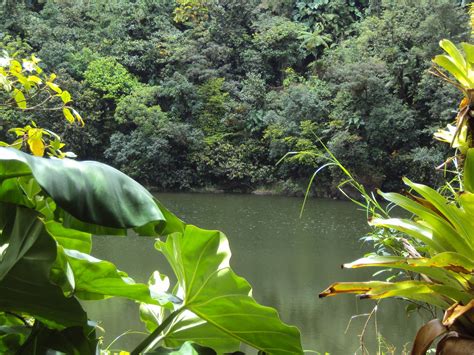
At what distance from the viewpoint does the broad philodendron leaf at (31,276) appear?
405mm

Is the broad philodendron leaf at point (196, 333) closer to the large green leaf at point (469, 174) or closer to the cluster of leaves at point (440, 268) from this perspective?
the cluster of leaves at point (440, 268)

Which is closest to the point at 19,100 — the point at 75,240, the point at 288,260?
the point at 75,240

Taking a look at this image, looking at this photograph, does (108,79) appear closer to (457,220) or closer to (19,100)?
(19,100)

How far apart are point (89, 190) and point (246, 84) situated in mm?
14306

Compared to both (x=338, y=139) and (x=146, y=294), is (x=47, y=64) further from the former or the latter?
(x=146, y=294)

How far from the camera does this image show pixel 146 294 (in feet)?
1.58

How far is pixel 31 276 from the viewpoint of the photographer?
428 millimetres

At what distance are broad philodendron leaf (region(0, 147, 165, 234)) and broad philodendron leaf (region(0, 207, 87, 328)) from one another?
A: 0.04 m

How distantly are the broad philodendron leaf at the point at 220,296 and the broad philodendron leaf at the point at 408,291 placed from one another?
3.0 inches

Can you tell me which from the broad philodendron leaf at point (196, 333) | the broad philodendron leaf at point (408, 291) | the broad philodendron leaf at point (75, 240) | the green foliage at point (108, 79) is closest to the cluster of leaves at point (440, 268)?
the broad philodendron leaf at point (408, 291)

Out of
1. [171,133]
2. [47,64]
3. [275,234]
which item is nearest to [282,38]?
[171,133]

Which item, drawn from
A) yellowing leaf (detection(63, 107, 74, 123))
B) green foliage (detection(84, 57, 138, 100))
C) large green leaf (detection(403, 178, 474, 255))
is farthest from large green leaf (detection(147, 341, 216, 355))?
green foliage (detection(84, 57, 138, 100))

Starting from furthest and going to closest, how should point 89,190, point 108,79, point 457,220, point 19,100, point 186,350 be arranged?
point 108,79, point 19,100, point 457,220, point 186,350, point 89,190

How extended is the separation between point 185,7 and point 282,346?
15.5 metres
